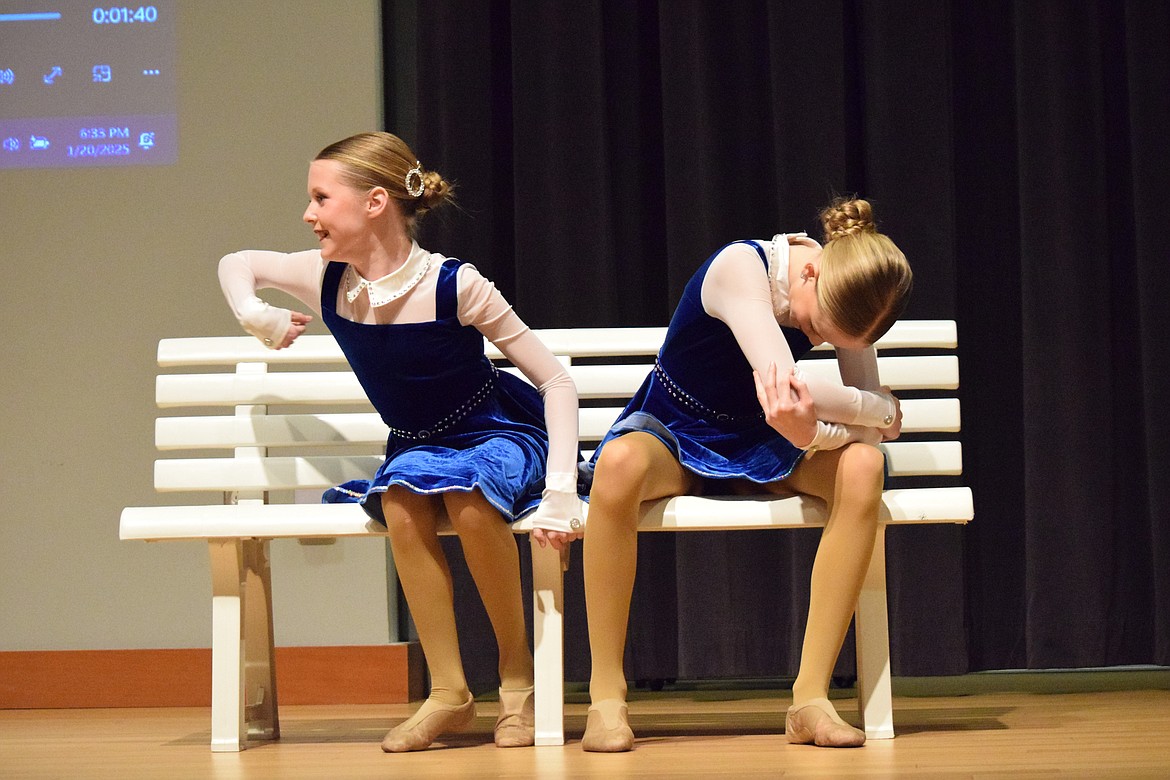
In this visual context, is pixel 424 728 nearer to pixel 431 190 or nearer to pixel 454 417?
pixel 454 417

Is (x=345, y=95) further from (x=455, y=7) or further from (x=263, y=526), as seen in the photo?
(x=263, y=526)

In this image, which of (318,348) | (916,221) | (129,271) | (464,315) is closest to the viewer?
(464,315)

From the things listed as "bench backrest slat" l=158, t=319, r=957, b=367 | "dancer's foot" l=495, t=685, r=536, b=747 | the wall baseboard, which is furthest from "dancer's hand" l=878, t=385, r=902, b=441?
the wall baseboard

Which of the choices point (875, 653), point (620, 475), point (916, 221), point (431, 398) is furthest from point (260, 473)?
point (916, 221)

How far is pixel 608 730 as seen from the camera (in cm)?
181

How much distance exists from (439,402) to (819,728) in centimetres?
77

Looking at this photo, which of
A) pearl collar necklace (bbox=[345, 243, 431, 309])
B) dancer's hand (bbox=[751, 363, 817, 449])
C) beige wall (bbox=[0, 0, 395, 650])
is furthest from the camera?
beige wall (bbox=[0, 0, 395, 650])

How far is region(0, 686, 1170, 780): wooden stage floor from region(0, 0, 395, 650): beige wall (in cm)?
37

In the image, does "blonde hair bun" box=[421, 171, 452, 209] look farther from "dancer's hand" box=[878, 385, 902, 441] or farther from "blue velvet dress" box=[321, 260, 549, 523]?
"dancer's hand" box=[878, 385, 902, 441]

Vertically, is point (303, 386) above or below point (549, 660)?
above

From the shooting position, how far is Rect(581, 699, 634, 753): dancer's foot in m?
1.80

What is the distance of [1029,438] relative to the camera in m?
2.77

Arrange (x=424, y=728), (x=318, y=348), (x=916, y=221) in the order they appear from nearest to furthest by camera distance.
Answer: (x=424, y=728)
(x=318, y=348)
(x=916, y=221)

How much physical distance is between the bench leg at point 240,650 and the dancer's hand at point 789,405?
→ 87 centimetres
